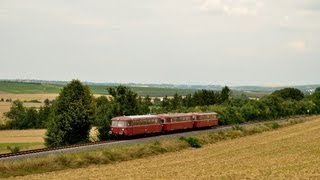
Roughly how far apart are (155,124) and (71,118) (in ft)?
35.7


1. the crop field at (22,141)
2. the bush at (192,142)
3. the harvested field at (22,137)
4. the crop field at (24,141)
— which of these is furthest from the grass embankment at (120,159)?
the harvested field at (22,137)

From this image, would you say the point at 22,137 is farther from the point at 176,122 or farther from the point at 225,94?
the point at 225,94

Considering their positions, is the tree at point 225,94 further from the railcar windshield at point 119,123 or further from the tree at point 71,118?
the railcar windshield at point 119,123

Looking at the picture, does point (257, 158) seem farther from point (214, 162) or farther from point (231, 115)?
point (231, 115)

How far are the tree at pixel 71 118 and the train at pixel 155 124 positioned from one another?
6.50 metres

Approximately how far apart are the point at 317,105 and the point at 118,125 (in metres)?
96.4

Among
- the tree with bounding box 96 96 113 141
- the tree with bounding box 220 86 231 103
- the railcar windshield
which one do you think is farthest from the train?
the tree with bounding box 220 86 231 103

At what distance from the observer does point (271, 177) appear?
25.7 m

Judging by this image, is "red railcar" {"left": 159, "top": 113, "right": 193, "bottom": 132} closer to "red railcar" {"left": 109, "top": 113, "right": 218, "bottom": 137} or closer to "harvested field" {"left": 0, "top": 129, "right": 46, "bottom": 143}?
"red railcar" {"left": 109, "top": 113, "right": 218, "bottom": 137}

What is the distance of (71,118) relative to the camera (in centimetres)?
6500

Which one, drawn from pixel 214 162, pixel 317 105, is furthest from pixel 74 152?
pixel 317 105

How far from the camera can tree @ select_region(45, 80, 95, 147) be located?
64.2 m

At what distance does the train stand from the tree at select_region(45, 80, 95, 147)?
650 centimetres

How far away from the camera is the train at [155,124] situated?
5822 centimetres
